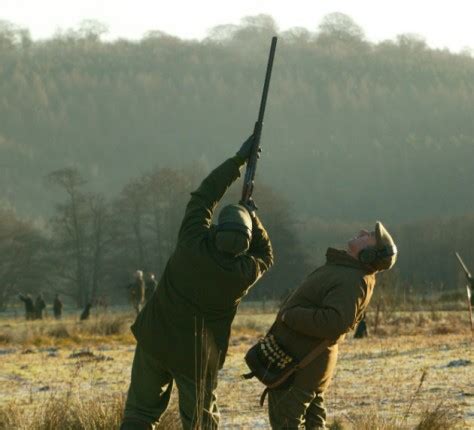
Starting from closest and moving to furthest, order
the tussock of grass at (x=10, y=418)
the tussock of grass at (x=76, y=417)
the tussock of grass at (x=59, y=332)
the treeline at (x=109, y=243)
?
the tussock of grass at (x=76, y=417) < the tussock of grass at (x=10, y=418) < the tussock of grass at (x=59, y=332) < the treeline at (x=109, y=243)

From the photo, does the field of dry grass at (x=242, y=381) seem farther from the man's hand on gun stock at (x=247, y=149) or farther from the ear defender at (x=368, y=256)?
the man's hand on gun stock at (x=247, y=149)

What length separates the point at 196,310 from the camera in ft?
27.5

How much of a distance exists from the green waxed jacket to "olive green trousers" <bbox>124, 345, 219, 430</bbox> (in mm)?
84

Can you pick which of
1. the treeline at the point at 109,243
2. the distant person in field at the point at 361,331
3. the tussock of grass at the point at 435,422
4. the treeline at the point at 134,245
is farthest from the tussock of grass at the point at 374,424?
the treeline at the point at 109,243

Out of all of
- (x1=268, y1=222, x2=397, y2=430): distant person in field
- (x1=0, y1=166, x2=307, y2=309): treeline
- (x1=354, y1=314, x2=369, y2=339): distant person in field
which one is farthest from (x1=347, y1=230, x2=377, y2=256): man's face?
(x1=0, y1=166, x2=307, y2=309): treeline

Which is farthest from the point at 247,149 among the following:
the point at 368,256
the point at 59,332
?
the point at 59,332

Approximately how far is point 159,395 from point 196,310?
24.0 inches

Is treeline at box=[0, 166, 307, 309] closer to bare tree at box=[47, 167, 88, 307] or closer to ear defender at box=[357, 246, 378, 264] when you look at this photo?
bare tree at box=[47, 167, 88, 307]

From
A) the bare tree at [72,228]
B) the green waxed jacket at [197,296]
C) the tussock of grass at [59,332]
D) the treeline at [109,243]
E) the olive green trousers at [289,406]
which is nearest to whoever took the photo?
the green waxed jacket at [197,296]

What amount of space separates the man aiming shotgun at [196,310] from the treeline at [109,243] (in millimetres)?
80002

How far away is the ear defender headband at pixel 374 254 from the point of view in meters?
8.35

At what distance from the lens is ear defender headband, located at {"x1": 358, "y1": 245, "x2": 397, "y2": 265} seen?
8352 mm

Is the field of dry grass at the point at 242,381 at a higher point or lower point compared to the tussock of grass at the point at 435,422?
lower

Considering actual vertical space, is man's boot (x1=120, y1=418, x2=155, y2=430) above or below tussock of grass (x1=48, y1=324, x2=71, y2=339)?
above
